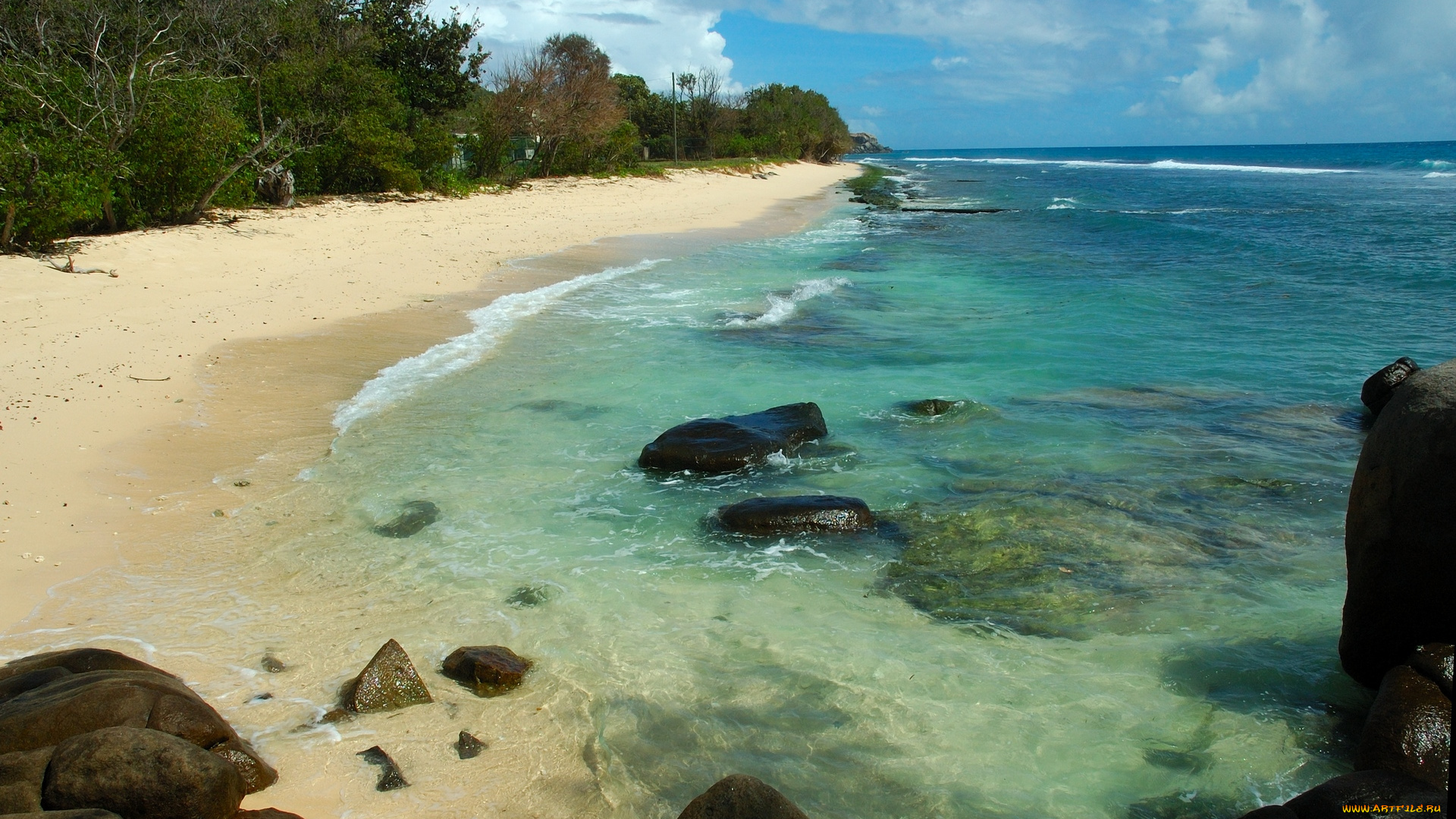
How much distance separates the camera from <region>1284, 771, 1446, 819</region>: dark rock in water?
3.15 m

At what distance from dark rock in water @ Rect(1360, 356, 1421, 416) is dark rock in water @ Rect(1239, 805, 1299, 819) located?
784 centimetres

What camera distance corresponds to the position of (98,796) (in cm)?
302

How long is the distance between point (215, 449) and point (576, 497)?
3.23 m

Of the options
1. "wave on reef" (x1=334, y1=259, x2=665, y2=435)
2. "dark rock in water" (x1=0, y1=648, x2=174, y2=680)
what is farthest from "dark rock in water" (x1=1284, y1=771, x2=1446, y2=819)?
"wave on reef" (x1=334, y1=259, x2=665, y2=435)

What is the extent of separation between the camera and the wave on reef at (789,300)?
47.0 feet

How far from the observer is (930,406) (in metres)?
9.69

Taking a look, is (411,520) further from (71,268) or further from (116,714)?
(71,268)

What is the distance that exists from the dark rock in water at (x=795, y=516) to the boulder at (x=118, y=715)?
3622 millimetres

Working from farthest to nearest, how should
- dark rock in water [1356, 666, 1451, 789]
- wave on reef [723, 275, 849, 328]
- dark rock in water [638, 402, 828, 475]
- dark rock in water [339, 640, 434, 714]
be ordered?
wave on reef [723, 275, 849, 328], dark rock in water [638, 402, 828, 475], dark rock in water [339, 640, 434, 714], dark rock in water [1356, 666, 1451, 789]

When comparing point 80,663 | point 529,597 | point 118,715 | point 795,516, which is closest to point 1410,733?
point 795,516

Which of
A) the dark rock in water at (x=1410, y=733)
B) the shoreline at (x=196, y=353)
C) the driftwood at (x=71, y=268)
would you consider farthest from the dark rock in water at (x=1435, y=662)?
the driftwood at (x=71, y=268)

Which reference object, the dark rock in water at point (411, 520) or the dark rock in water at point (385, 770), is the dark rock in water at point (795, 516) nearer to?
the dark rock in water at point (411, 520)

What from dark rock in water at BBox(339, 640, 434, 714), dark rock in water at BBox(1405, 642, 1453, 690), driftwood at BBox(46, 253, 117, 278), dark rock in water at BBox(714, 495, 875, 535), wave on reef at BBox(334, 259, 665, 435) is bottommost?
dark rock in water at BBox(339, 640, 434, 714)

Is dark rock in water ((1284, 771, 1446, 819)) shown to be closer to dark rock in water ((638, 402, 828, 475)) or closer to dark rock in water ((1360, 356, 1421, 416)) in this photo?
dark rock in water ((638, 402, 828, 475))
